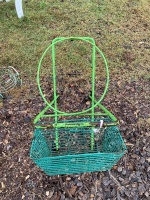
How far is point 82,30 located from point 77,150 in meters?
2.56

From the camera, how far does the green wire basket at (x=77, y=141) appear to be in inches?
92.7

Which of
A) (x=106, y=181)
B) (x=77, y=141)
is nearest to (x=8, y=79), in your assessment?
(x=77, y=141)

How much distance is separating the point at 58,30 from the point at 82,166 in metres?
2.93

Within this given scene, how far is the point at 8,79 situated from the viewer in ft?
12.5

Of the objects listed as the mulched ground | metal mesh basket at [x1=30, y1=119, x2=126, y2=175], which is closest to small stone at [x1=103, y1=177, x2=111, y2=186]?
the mulched ground

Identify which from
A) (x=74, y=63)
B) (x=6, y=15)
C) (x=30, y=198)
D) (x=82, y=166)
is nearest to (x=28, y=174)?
(x=30, y=198)

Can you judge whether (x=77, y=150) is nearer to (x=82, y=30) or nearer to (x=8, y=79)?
(x=8, y=79)

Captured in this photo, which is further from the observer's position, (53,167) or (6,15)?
(6,15)

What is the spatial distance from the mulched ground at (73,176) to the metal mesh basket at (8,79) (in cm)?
24

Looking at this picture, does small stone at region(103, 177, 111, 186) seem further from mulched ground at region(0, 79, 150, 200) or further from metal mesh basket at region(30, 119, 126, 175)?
metal mesh basket at region(30, 119, 126, 175)

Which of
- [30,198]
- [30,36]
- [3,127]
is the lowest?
[30,198]

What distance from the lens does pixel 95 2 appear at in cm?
553

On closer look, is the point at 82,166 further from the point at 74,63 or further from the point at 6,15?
the point at 6,15

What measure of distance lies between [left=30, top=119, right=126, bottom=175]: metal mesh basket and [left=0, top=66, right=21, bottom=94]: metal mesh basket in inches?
42.2
